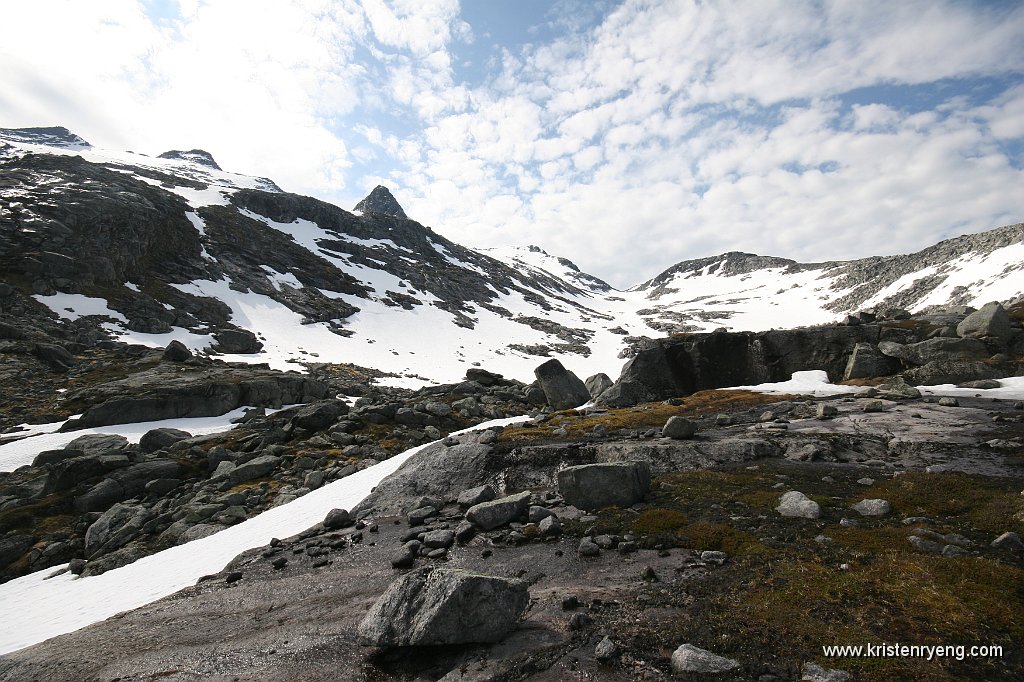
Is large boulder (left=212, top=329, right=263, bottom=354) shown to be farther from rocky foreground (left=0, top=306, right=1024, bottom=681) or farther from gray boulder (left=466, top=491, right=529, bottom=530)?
gray boulder (left=466, top=491, right=529, bottom=530)

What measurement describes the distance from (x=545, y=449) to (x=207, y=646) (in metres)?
14.1

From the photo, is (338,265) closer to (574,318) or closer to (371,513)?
(574,318)

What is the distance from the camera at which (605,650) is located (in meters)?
7.70

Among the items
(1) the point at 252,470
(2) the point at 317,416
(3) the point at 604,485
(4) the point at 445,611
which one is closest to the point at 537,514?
(3) the point at 604,485

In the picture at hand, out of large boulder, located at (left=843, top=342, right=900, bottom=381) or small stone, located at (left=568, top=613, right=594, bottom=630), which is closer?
small stone, located at (left=568, top=613, right=594, bottom=630)

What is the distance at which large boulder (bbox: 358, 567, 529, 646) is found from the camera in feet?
27.3

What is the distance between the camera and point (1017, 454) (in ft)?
51.0

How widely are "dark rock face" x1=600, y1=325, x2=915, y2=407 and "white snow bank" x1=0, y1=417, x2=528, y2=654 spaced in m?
23.7

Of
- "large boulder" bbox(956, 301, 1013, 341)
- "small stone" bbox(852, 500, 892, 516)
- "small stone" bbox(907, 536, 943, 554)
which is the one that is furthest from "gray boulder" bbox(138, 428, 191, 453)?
"large boulder" bbox(956, 301, 1013, 341)

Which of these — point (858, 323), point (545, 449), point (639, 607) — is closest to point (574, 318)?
point (858, 323)

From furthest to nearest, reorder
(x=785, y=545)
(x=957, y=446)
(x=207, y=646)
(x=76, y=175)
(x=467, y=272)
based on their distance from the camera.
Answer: (x=467, y=272) < (x=76, y=175) < (x=957, y=446) < (x=785, y=545) < (x=207, y=646)

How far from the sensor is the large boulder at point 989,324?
1139 inches

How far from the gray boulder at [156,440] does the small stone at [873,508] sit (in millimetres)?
37766

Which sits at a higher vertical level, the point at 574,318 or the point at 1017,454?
the point at 574,318
